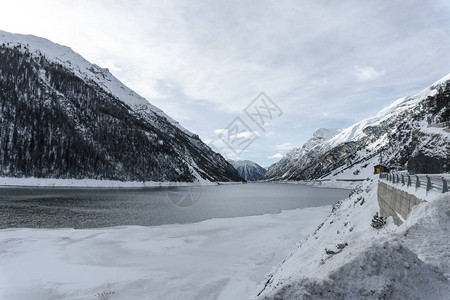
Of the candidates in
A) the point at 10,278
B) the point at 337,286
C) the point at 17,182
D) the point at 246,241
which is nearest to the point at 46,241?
the point at 10,278

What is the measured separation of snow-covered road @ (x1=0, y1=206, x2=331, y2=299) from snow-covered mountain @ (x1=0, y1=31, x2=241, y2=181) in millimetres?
125496

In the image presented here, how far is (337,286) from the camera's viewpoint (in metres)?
4.51

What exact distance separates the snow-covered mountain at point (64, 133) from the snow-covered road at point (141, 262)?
125 meters

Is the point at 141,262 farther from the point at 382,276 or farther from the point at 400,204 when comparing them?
the point at 400,204

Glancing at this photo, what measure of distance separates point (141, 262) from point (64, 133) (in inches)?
6031

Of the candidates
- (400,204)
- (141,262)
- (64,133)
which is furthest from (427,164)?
(64,133)

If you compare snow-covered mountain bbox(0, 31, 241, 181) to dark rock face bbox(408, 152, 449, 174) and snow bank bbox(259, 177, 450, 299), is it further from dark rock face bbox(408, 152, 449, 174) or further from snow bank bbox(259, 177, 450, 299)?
snow bank bbox(259, 177, 450, 299)

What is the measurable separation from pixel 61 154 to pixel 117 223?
126m

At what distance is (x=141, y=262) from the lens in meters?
16.0

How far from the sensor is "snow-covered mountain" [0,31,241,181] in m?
128

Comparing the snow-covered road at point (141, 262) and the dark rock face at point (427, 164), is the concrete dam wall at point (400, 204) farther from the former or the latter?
the dark rock face at point (427, 164)

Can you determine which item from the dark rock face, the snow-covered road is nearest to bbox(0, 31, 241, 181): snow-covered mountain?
the snow-covered road

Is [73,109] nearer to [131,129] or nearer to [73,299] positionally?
[131,129]

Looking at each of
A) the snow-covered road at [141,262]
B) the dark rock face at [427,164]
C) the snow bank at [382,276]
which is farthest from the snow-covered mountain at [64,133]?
the snow bank at [382,276]
